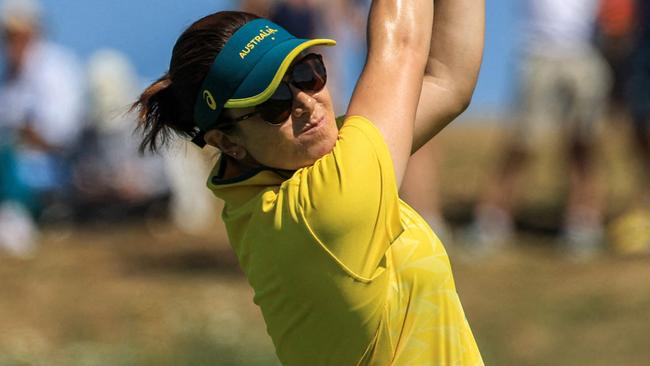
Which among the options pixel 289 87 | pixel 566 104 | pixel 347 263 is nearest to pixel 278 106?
pixel 289 87

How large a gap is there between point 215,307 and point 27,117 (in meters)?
1.94

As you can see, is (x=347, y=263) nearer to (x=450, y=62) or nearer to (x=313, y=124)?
(x=313, y=124)

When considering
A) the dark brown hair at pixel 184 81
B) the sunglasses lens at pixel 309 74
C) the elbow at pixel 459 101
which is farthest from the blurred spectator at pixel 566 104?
the sunglasses lens at pixel 309 74

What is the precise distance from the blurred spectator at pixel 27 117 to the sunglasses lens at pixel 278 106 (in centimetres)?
635

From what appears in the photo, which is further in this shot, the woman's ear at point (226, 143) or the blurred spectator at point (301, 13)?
the blurred spectator at point (301, 13)

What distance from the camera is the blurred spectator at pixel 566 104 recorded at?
7.89 metres

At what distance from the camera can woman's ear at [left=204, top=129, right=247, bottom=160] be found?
2.73 m

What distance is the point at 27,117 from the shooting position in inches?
350

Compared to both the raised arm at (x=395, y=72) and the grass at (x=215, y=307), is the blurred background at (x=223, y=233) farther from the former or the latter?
the raised arm at (x=395, y=72)

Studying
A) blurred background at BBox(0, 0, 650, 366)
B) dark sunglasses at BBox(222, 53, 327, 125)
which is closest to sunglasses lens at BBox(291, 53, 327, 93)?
dark sunglasses at BBox(222, 53, 327, 125)

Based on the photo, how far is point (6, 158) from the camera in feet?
28.6

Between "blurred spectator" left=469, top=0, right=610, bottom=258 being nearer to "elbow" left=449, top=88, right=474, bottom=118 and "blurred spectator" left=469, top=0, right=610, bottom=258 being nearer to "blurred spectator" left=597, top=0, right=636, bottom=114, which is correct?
"blurred spectator" left=597, top=0, right=636, bottom=114

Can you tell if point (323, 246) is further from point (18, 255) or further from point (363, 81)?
point (18, 255)

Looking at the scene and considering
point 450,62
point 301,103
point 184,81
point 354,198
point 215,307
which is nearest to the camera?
point 354,198
